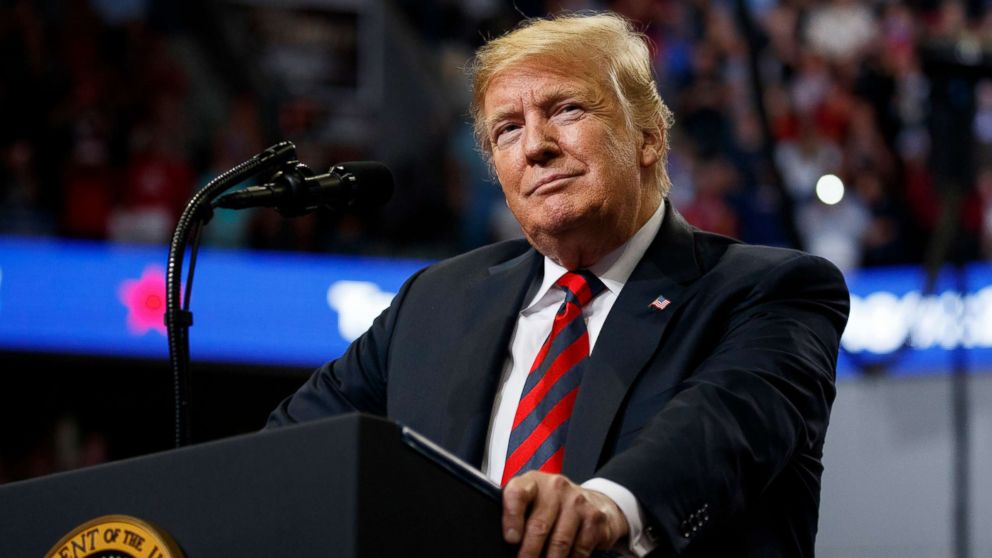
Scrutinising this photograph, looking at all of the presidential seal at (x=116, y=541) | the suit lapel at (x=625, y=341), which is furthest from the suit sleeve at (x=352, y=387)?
the presidential seal at (x=116, y=541)

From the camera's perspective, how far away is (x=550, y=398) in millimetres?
1658

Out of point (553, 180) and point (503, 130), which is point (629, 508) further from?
point (503, 130)

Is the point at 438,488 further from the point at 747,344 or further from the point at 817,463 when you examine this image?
the point at 817,463

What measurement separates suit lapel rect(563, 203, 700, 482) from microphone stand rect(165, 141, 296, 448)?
1.57ft

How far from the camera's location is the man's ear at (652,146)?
2.00 meters

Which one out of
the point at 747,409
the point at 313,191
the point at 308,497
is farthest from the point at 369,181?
the point at 308,497

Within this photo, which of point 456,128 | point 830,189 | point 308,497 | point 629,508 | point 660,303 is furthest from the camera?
point 456,128

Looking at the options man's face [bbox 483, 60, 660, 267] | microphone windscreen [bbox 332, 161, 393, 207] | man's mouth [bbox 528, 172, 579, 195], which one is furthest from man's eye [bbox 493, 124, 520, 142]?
microphone windscreen [bbox 332, 161, 393, 207]

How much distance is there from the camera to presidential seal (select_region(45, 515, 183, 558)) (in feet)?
3.86

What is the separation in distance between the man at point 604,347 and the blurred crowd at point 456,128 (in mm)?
4070

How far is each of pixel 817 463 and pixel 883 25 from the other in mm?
7008

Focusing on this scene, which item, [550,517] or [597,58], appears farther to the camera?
[597,58]

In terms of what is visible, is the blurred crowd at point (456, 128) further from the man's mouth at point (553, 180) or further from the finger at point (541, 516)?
the finger at point (541, 516)

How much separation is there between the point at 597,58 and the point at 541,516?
90cm
